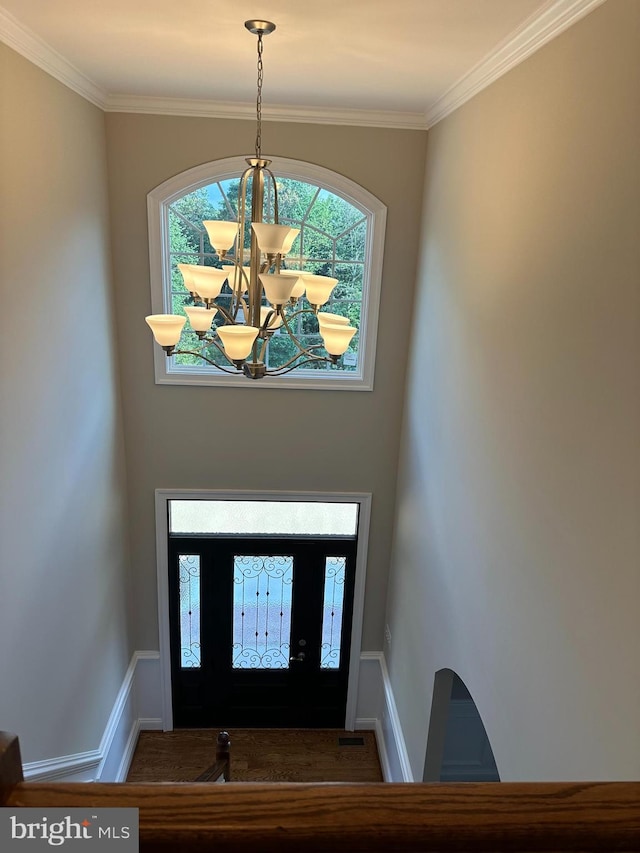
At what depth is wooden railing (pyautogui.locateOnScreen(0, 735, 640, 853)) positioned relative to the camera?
660 mm

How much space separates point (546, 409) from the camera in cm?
235

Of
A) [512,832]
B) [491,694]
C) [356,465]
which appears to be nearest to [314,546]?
[356,465]

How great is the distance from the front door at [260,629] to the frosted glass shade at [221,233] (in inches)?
124

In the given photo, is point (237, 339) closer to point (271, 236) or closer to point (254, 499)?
point (271, 236)

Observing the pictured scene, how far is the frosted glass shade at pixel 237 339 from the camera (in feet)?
7.57

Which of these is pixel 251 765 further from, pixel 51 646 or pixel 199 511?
pixel 51 646

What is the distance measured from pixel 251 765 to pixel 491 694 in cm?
332

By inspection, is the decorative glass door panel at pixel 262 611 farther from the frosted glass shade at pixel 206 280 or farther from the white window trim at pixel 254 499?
the frosted glass shade at pixel 206 280

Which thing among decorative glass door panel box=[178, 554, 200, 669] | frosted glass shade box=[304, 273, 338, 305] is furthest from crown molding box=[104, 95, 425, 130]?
decorative glass door panel box=[178, 554, 200, 669]

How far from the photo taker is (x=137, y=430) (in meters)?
4.93

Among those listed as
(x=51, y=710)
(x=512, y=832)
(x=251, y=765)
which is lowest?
(x=251, y=765)

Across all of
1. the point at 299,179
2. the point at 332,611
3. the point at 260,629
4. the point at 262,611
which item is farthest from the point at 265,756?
the point at 299,179

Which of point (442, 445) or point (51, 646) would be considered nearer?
point (51, 646)

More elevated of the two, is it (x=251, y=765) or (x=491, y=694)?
(x=491, y=694)
